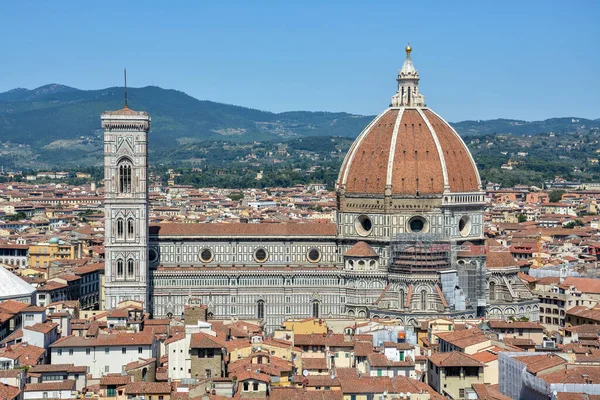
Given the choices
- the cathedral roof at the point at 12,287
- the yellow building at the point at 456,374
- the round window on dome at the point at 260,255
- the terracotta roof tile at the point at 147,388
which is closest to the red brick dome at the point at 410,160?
the round window on dome at the point at 260,255

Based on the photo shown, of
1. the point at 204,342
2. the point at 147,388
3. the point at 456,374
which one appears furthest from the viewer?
the point at 204,342

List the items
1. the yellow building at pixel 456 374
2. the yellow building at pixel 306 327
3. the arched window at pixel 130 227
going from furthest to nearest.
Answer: the arched window at pixel 130 227 → the yellow building at pixel 306 327 → the yellow building at pixel 456 374

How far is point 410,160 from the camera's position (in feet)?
265

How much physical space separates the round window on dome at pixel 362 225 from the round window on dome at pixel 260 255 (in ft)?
18.8

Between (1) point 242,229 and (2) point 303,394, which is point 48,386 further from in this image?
(1) point 242,229

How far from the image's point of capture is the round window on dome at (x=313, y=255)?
264 ft

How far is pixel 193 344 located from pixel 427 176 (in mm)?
30377

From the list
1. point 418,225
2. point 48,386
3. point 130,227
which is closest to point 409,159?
point 418,225

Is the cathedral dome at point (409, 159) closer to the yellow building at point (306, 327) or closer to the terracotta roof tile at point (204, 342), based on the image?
the yellow building at point (306, 327)

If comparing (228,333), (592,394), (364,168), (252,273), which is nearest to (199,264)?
(252,273)

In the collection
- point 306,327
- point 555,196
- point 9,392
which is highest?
point 555,196

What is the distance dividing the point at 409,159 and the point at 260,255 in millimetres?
10636

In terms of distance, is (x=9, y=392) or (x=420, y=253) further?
(x=420, y=253)

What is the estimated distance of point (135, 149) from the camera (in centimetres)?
7806
